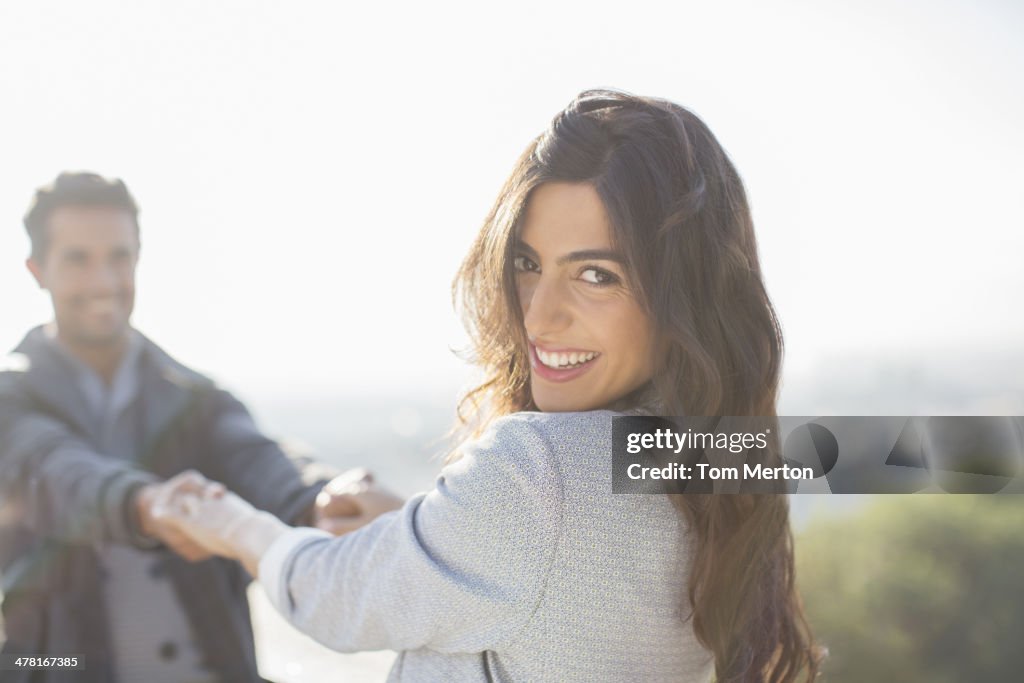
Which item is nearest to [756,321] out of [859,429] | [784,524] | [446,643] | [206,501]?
[784,524]

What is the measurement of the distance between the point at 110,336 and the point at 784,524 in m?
1.45

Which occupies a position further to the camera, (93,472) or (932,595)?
(932,595)

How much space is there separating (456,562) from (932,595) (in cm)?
808

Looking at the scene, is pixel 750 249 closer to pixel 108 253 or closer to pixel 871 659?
pixel 108 253

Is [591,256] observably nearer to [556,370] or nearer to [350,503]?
[556,370]

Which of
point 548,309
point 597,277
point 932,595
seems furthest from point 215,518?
point 932,595

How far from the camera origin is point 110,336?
6.31ft

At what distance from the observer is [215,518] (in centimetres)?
185

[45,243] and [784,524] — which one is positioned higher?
[45,243]

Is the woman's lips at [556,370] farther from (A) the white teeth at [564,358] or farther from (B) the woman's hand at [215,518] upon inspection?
(B) the woman's hand at [215,518]

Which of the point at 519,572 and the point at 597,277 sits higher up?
the point at 597,277

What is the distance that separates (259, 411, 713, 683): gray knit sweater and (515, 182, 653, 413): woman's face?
0.53 ft

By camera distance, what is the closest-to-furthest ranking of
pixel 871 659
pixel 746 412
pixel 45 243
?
pixel 746 412 < pixel 45 243 < pixel 871 659

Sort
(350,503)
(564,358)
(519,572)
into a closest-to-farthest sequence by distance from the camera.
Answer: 1. (519,572)
2. (564,358)
3. (350,503)
